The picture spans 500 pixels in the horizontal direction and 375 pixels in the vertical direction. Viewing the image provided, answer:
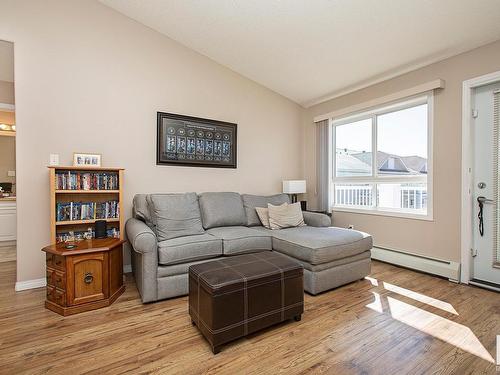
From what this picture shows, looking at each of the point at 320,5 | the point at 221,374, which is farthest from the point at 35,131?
the point at 320,5

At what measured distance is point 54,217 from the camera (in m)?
2.44

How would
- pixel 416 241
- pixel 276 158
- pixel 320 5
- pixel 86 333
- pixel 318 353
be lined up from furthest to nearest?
pixel 276 158
pixel 416 241
pixel 320 5
pixel 86 333
pixel 318 353

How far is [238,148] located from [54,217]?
2.43 m

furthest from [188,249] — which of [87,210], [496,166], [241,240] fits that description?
[496,166]

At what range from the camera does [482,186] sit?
8.63 ft

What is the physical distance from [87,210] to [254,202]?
2.01 m

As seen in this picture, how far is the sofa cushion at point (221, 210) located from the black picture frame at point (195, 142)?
22.2 inches

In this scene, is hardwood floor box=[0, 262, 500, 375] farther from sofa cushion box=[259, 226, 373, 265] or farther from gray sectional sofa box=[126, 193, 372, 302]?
sofa cushion box=[259, 226, 373, 265]

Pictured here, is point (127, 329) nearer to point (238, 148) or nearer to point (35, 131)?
point (35, 131)

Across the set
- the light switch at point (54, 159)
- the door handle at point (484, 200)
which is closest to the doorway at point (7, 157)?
the light switch at point (54, 159)

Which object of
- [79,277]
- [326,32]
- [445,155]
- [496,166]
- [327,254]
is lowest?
[79,277]

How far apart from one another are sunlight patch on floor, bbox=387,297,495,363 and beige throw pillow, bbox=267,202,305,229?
1.38 m

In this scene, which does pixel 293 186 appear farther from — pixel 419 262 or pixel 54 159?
pixel 54 159

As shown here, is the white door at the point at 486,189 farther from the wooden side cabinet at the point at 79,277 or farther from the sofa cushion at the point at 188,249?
the wooden side cabinet at the point at 79,277
